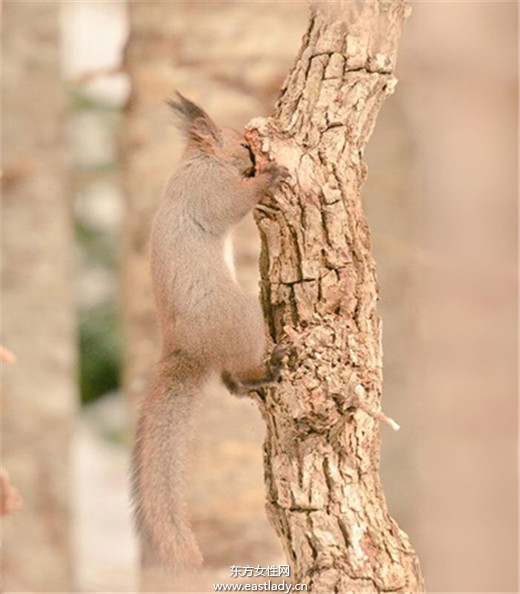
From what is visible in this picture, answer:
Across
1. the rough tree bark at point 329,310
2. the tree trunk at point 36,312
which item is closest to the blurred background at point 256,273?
the tree trunk at point 36,312

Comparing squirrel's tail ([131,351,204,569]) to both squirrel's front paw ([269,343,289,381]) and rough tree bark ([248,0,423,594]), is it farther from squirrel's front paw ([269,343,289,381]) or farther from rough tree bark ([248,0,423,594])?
squirrel's front paw ([269,343,289,381])

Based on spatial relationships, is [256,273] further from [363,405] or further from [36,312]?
[363,405]

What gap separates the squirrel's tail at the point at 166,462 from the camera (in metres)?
2.99

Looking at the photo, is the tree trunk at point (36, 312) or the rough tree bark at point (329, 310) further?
the tree trunk at point (36, 312)

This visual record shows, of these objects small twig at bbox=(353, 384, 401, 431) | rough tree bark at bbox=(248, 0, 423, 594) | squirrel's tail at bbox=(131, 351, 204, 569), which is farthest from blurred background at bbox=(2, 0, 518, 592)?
small twig at bbox=(353, 384, 401, 431)

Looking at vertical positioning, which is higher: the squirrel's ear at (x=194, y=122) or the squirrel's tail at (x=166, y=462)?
the squirrel's ear at (x=194, y=122)

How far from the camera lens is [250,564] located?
476 cm

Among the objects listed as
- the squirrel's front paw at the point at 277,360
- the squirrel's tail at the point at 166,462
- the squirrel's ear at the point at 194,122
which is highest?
the squirrel's ear at the point at 194,122

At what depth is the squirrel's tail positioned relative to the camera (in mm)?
2994

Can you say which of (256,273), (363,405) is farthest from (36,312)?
(363,405)

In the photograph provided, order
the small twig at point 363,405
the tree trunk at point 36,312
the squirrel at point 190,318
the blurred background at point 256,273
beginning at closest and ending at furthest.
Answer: the small twig at point 363,405, the squirrel at point 190,318, the blurred background at point 256,273, the tree trunk at point 36,312

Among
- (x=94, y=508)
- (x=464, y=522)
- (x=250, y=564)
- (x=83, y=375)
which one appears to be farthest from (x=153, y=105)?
(x=94, y=508)

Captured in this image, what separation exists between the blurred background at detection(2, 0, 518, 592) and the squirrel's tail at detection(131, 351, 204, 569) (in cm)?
33

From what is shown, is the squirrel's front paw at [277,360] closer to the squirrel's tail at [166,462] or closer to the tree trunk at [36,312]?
the squirrel's tail at [166,462]
